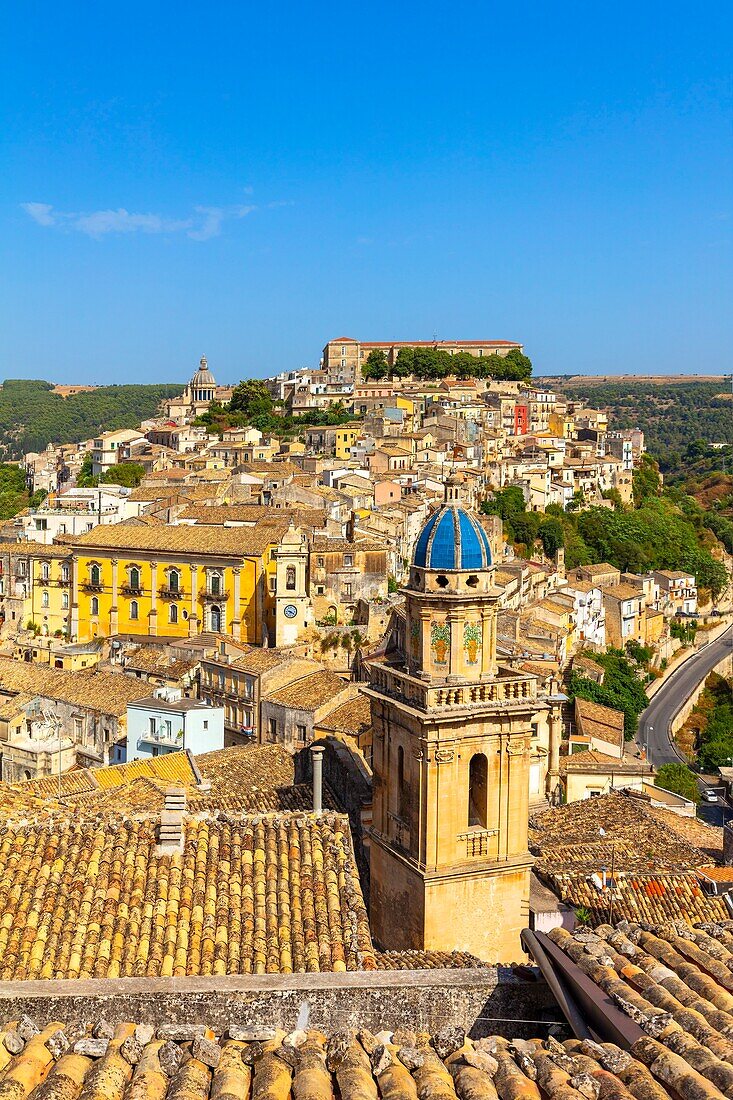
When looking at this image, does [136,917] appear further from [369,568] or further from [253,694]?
[369,568]

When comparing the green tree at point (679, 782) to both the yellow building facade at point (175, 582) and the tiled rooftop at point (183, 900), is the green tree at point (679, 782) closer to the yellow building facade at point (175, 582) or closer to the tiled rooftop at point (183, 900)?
the yellow building facade at point (175, 582)

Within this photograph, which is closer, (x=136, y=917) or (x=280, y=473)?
(x=136, y=917)

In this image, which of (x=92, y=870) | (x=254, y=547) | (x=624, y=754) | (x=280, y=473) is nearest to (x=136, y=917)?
(x=92, y=870)

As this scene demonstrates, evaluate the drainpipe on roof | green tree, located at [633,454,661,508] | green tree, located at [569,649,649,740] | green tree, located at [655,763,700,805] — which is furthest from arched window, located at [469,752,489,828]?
green tree, located at [633,454,661,508]

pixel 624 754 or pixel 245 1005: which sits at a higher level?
pixel 245 1005

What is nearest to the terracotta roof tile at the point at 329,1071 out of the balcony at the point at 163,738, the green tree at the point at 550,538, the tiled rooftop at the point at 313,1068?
the tiled rooftop at the point at 313,1068

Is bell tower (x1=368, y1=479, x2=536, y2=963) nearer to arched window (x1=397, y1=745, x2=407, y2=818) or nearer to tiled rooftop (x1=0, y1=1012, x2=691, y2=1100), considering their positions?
arched window (x1=397, y1=745, x2=407, y2=818)

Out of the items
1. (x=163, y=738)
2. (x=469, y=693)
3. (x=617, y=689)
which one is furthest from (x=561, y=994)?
(x=617, y=689)
